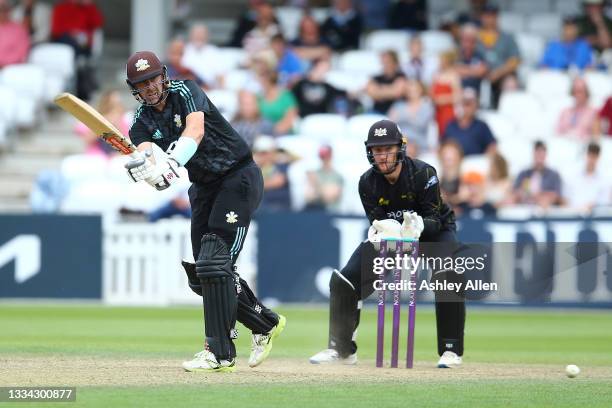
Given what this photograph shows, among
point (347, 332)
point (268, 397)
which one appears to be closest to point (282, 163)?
point (347, 332)

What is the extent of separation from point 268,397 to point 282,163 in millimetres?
8913

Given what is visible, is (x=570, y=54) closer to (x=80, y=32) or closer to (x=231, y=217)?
(x=80, y=32)

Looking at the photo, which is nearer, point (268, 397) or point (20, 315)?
point (268, 397)

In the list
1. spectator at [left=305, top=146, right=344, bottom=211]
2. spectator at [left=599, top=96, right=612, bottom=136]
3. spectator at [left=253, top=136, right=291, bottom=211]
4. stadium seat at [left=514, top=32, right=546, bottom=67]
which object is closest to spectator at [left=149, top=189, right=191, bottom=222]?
spectator at [left=253, top=136, right=291, bottom=211]

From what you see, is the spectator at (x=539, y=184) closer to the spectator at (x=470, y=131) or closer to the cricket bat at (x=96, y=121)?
the spectator at (x=470, y=131)

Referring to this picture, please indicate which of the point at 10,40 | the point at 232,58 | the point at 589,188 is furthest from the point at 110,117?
the point at 589,188

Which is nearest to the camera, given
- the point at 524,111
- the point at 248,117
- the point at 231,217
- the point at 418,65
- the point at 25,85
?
the point at 231,217

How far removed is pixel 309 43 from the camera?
58.3ft

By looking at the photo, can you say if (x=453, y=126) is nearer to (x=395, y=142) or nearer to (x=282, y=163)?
(x=282, y=163)

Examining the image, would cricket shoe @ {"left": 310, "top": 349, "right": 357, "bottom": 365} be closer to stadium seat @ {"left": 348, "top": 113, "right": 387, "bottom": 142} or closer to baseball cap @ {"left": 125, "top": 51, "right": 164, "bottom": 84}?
baseball cap @ {"left": 125, "top": 51, "right": 164, "bottom": 84}

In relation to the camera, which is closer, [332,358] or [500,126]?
[332,358]

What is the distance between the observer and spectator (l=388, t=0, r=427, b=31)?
18.3m

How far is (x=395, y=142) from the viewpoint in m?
8.50

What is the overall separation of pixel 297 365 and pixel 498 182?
705 centimetres
